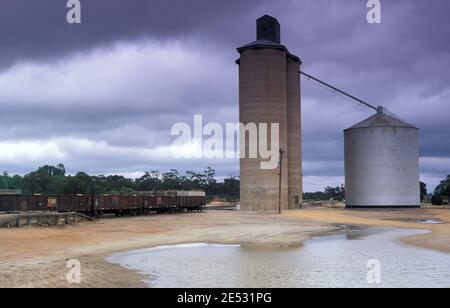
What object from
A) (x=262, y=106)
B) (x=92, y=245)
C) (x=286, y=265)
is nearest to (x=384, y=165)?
(x=262, y=106)

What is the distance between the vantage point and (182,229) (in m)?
43.8

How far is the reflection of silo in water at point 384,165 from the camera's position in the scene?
8925 cm

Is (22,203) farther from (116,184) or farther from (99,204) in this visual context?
(116,184)

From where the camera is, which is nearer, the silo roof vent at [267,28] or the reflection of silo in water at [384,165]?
the reflection of silo in water at [384,165]

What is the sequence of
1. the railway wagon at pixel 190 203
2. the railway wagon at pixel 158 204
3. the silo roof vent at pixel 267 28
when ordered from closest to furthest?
the railway wagon at pixel 158 204
the railway wagon at pixel 190 203
the silo roof vent at pixel 267 28

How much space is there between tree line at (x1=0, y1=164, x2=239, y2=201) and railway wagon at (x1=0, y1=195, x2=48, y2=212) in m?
70.7

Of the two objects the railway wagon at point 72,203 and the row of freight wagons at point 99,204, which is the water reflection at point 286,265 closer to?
the row of freight wagons at point 99,204

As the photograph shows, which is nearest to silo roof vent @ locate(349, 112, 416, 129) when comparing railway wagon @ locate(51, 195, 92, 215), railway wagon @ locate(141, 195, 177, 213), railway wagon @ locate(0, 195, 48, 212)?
railway wagon @ locate(141, 195, 177, 213)

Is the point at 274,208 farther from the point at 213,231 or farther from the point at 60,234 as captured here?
the point at 60,234

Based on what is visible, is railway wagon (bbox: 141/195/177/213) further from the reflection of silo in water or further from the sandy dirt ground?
the reflection of silo in water

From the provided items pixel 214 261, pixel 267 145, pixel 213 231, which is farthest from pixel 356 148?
pixel 214 261

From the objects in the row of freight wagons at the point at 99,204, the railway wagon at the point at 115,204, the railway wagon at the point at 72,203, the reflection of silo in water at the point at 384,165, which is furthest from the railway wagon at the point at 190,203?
the reflection of silo in water at the point at 384,165

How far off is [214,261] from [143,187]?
15480cm
